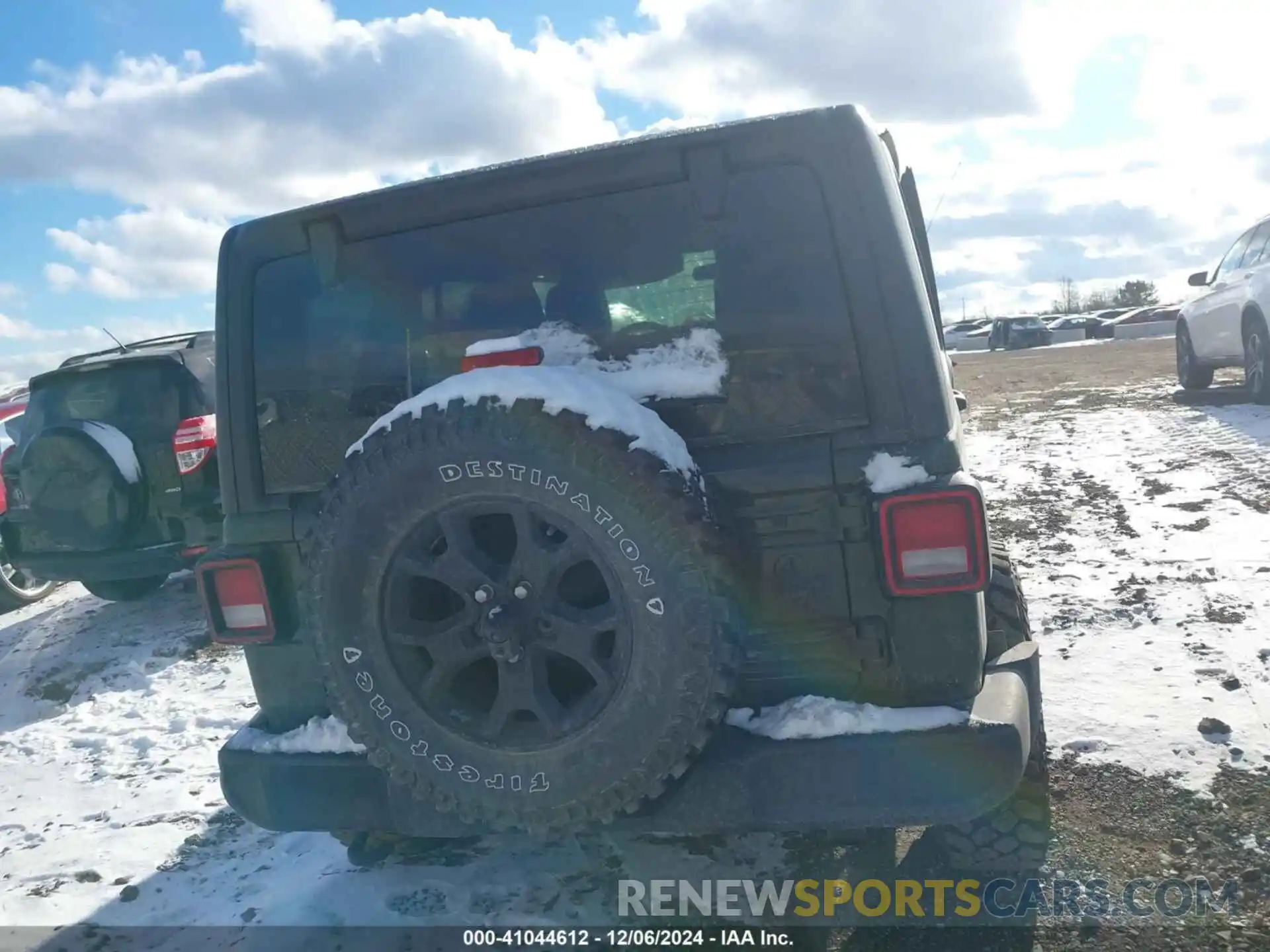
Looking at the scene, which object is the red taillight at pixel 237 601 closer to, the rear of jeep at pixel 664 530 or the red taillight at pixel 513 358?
the rear of jeep at pixel 664 530

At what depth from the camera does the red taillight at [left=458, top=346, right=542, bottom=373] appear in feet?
7.86

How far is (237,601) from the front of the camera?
8.92ft

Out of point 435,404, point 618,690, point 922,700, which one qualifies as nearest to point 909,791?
point 922,700

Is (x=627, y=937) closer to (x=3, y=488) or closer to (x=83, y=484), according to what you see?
(x=83, y=484)

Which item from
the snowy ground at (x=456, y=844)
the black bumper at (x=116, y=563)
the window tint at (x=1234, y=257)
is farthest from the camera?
the window tint at (x=1234, y=257)

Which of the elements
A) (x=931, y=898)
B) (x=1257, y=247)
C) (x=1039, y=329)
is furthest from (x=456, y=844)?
(x=1039, y=329)

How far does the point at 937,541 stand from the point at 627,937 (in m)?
1.42

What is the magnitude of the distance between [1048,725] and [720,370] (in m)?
2.17

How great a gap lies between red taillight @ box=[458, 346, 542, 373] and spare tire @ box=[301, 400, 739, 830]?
0.87 ft

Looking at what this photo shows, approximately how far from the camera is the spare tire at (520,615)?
2094 mm

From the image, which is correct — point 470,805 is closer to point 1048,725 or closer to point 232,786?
point 232,786

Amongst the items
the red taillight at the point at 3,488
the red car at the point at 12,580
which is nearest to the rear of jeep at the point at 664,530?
the red taillight at the point at 3,488

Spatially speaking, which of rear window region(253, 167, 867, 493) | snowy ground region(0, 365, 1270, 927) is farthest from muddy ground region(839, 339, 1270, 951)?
rear window region(253, 167, 867, 493)

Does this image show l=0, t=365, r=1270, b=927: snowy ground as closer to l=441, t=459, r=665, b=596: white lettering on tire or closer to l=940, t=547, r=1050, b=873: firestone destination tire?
l=940, t=547, r=1050, b=873: firestone destination tire
